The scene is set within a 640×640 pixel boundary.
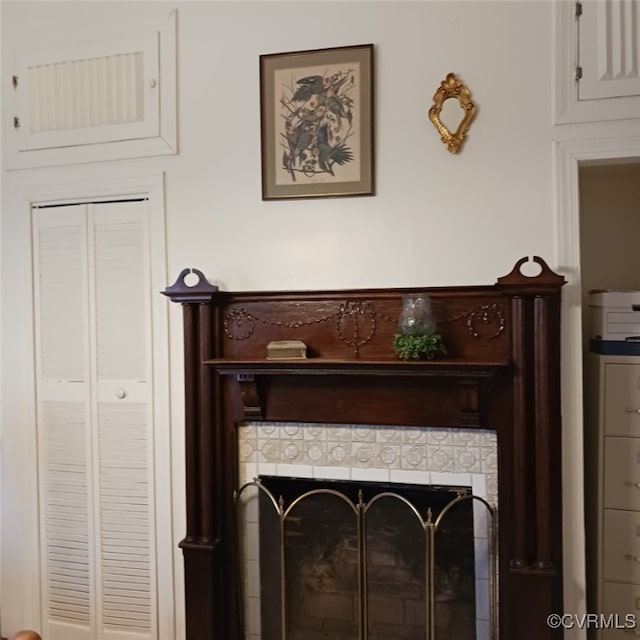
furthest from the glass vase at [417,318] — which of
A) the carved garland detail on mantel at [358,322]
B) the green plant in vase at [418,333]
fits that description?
the carved garland detail on mantel at [358,322]

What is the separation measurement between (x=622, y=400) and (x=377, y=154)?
49.0 inches

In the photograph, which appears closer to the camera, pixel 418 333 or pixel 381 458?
pixel 418 333

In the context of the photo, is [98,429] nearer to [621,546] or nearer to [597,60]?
[621,546]

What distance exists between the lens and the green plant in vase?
1.79 m

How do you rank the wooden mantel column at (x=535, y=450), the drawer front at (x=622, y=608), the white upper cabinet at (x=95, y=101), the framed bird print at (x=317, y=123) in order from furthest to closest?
→ the white upper cabinet at (x=95, y=101) < the framed bird print at (x=317, y=123) < the drawer front at (x=622, y=608) < the wooden mantel column at (x=535, y=450)

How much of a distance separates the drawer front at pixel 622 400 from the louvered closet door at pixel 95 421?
68.7 inches

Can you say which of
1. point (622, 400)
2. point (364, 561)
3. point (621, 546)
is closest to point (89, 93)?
point (364, 561)

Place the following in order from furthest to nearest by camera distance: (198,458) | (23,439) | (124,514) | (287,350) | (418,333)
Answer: (23,439) → (124,514) → (198,458) → (287,350) → (418,333)

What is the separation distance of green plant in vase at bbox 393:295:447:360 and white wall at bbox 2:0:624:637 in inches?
6.1

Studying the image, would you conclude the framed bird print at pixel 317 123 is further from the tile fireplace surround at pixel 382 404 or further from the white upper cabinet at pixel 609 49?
the white upper cabinet at pixel 609 49

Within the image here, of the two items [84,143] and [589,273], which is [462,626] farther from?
[84,143]

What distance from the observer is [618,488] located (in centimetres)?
188

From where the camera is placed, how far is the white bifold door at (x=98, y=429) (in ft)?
7.18

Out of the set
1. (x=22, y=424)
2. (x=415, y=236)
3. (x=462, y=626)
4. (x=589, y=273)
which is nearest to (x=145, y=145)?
(x=415, y=236)
